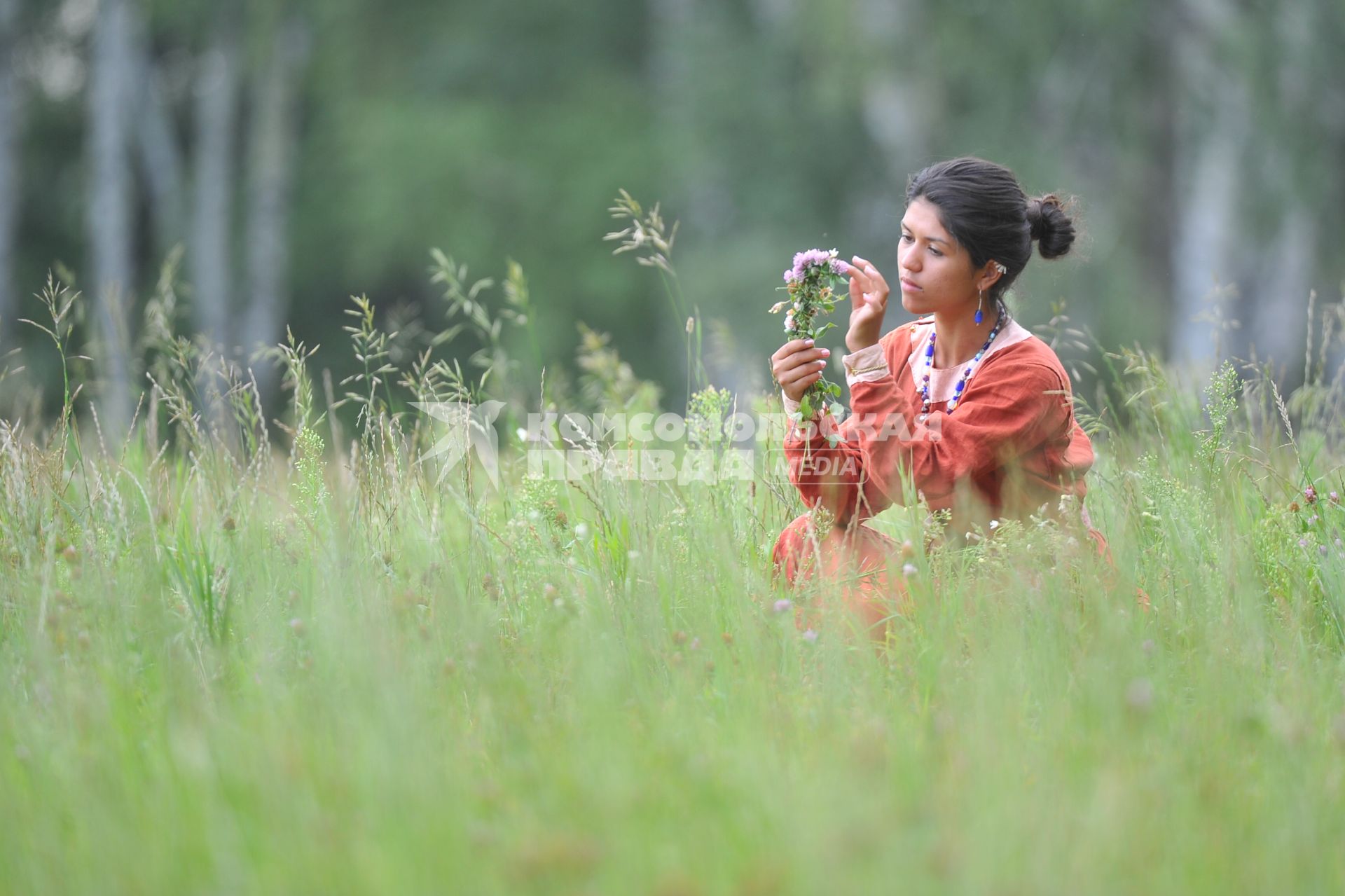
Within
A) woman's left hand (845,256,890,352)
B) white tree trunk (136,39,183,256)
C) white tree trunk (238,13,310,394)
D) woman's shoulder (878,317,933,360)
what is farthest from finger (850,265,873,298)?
white tree trunk (136,39,183,256)

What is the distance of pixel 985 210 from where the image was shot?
8.96 ft

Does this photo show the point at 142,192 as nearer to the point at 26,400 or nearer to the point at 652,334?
the point at 652,334

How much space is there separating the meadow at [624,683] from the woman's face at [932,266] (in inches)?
19.2

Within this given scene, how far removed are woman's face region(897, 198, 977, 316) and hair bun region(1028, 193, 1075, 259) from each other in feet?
0.77

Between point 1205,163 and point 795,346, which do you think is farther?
point 1205,163

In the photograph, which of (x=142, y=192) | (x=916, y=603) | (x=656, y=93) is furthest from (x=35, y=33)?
(x=916, y=603)

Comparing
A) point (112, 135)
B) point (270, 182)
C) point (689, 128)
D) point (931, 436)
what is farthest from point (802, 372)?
point (270, 182)

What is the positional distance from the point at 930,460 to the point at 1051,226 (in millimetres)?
726

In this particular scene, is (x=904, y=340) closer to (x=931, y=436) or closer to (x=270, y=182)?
(x=931, y=436)

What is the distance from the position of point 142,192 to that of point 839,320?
42.7 feet

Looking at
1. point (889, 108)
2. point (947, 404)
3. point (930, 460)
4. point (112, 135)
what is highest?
point (889, 108)

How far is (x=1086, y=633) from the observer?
7.48ft

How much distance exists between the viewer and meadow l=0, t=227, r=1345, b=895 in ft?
4.84

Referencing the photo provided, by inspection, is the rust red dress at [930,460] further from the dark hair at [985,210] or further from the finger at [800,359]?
the dark hair at [985,210]
